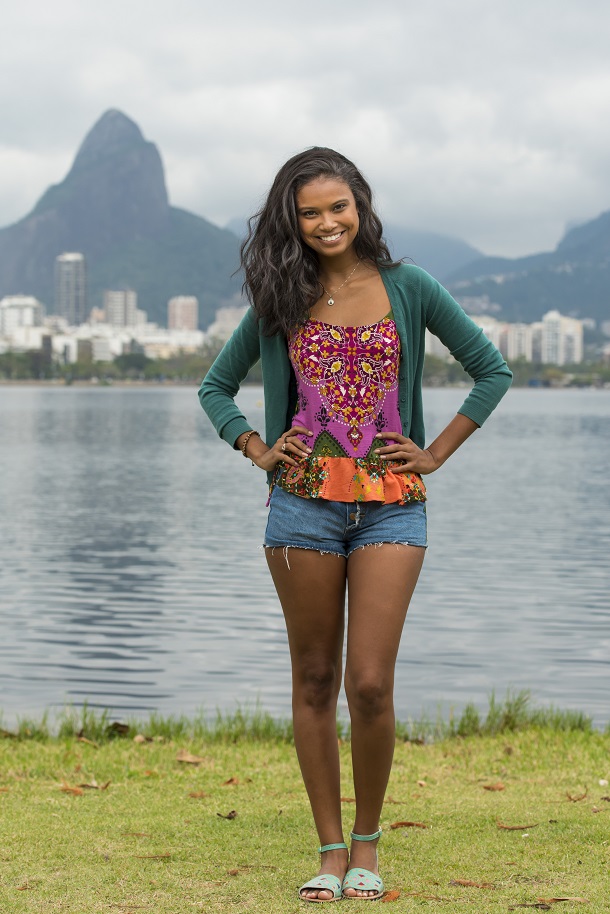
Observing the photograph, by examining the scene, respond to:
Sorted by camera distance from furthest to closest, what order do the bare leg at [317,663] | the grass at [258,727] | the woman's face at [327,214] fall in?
the grass at [258,727]
the woman's face at [327,214]
the bare leg at [317,663]

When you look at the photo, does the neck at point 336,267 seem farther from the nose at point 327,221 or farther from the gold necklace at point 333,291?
the nose at point 327,221

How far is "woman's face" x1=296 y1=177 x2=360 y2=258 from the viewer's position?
3.97 meters

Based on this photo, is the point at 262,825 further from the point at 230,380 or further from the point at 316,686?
the point at 230,380

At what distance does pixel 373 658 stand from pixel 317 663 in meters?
0.24

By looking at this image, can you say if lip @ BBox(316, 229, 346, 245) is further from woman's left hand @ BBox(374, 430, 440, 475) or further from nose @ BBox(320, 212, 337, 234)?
woman's left hand @ BBox(374, 430, 440, 475)

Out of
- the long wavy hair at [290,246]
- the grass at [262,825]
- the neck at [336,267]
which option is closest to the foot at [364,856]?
the grass at [262,825]

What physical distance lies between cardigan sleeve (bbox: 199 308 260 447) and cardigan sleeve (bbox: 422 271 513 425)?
0.58 meters

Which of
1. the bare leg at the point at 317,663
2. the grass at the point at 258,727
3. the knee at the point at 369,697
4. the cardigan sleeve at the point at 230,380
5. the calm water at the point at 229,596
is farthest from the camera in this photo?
the calm water at the point at 229,596

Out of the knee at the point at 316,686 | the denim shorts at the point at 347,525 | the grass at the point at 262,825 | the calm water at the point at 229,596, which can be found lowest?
the calm water at the point at 229,596

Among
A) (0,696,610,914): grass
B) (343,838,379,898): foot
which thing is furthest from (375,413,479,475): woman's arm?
(0,696,610,914): grass

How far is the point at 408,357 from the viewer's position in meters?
3.96

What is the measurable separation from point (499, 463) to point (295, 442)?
3908cm

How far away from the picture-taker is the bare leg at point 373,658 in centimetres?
375

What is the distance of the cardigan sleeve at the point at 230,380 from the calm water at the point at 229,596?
5289 millimetres
